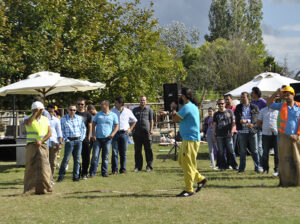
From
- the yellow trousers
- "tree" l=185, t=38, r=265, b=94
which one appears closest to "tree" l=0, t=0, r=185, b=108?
the yellow trousers

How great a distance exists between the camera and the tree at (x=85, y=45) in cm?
2047

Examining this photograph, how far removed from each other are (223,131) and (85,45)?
45.0 ft

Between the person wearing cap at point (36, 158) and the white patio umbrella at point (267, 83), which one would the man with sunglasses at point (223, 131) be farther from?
the white patio umbrella at point (267, 83)

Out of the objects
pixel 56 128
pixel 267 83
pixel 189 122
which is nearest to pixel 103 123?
pixel 56 128

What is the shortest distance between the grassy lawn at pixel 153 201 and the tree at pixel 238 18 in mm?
61858

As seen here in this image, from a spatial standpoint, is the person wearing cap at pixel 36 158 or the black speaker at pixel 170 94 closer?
the person wearing cap at pixel 36 158

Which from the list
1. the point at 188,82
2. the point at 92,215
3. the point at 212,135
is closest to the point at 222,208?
the point at 92,215

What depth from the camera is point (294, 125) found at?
851 cm

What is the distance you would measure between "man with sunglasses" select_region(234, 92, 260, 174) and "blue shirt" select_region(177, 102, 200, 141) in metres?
2.93

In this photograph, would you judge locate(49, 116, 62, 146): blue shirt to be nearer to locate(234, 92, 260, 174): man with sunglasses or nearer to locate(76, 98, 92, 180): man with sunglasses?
locate(76, 98, 92, 180): man with sunglasses

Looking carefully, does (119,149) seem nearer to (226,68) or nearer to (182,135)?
(182,135)

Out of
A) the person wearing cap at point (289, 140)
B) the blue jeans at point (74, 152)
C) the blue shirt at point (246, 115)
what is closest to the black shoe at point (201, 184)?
the person wearing cap at point (289, 140)

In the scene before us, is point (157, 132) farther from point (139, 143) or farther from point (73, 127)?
point (73, 127)

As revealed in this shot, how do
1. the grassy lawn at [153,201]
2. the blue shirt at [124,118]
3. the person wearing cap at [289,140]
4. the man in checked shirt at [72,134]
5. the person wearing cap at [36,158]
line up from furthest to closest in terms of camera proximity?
1. the blue shirt at [124,118]
2. the man in checked shirt at [72,134]
3. the person wearing cap at [289,140]
4. the person wearing cap at [36,158]
5. the grassy lawn at [153,201]
